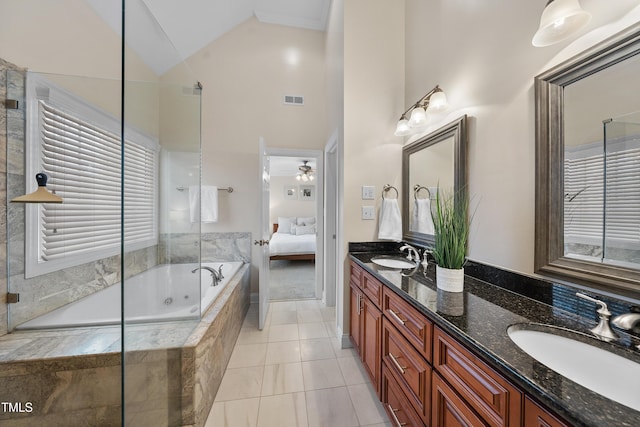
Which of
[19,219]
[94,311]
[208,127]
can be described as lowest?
[94,311]

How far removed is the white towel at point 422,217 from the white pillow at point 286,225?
4463 millimetres

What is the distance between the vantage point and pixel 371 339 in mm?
1580

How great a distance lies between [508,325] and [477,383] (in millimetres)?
231

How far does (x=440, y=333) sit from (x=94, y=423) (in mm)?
1802

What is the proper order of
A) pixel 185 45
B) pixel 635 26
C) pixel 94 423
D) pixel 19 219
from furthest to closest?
pixel 185 45
pixel 19 219
pixel 94 423
pixel 635 26

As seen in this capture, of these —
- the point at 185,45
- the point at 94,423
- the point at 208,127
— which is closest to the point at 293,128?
the point at 208,127

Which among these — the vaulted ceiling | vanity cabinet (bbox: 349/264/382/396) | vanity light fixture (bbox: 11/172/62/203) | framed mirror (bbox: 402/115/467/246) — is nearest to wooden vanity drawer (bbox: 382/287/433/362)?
vanity cabinet (bbox: 349/264/382/396)

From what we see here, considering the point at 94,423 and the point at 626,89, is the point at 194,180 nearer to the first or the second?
the point at 94,423

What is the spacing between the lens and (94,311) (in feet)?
5.42

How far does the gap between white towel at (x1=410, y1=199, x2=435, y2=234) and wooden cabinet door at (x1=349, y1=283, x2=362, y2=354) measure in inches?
27.8

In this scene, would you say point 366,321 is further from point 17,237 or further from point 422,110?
point 17,237

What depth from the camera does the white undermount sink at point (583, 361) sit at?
1.94 feet

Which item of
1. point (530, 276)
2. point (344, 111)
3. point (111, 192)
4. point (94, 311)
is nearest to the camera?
point (530, 276)

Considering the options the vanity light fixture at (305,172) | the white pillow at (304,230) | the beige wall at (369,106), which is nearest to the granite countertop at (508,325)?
the beige wall at (369,106)
